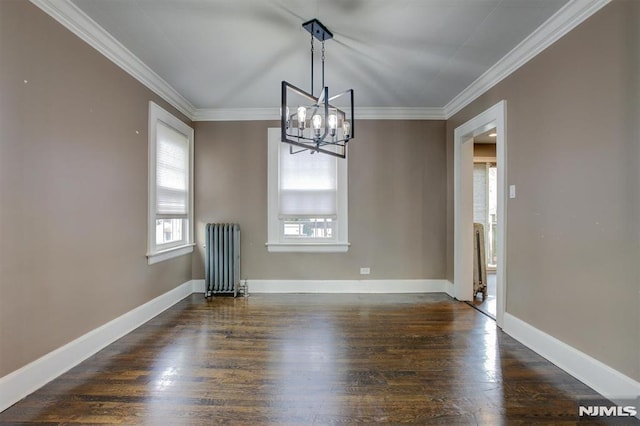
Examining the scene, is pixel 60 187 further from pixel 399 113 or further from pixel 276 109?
pixel 399 113

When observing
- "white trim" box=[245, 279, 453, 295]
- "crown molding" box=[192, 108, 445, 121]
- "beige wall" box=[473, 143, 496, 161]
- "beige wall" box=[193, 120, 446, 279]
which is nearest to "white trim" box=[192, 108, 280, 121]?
"crown molding" box=[192, 108, 445, 121]

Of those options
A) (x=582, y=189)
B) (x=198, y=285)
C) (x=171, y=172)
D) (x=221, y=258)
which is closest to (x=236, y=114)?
(x=171, y=172)

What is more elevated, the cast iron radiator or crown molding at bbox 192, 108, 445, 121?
crown molding at bbox 192, 108, 445, 121

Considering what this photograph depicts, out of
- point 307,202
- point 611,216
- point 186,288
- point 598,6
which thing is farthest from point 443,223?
point 186,288

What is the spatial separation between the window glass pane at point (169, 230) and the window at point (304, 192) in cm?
126

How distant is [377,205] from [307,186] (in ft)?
3.59

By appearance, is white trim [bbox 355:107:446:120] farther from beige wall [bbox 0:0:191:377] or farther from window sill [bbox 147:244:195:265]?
window sill [bbox 147:244:195:265]

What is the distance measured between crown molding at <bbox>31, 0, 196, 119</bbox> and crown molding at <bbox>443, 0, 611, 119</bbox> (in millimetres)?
3667

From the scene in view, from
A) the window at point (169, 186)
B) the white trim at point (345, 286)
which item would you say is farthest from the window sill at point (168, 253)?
the white trim at point (345, 286)

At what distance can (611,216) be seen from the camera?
6.50ft

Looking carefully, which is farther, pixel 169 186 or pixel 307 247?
pixel 307 247

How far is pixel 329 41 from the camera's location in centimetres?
263

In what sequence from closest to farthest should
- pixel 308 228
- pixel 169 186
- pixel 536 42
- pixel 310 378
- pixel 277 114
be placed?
pixel 310 378 → pixel 536 42 → pixel 169 186 → pixel 277 114 → pixel 308 228

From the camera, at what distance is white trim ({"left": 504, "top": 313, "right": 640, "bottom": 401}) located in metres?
1.89
